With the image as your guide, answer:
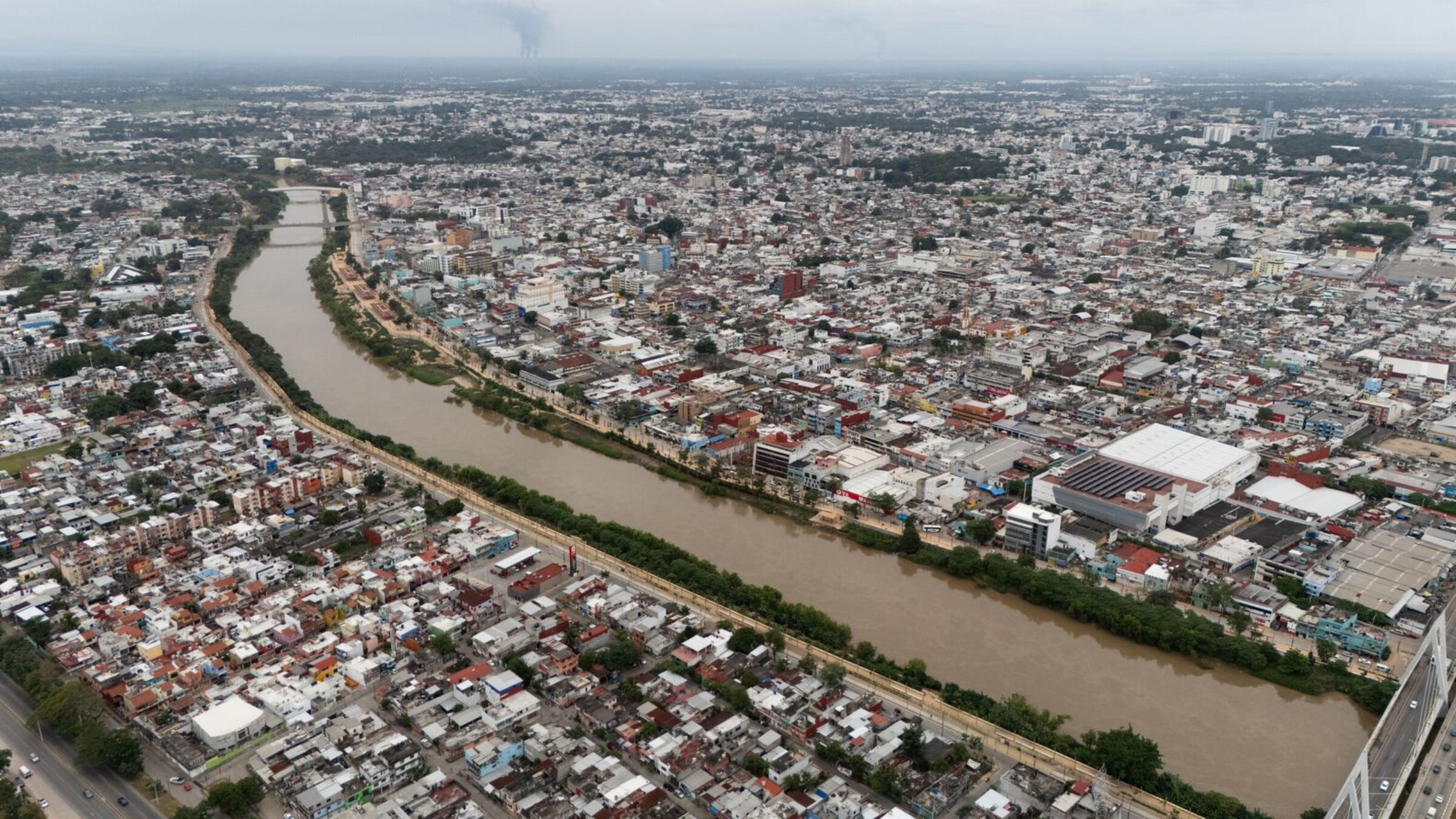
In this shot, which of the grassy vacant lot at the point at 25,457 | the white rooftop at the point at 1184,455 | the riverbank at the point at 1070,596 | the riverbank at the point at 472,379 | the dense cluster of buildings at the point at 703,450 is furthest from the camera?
the riverbank at the point at 472,379

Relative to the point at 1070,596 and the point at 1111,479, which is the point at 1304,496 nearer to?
the point at 1111,479

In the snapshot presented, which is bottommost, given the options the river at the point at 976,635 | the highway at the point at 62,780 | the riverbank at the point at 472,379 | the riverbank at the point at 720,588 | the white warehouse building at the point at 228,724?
the river at the point at 976,635

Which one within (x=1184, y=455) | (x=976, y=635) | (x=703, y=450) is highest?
(x=1184, y=455)

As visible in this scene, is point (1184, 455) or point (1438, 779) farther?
point (1184, 455)

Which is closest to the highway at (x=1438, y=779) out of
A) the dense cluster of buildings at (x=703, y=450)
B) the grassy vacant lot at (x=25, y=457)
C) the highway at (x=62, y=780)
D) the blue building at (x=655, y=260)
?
the dense cluster of buildings at (x=703, y=450)

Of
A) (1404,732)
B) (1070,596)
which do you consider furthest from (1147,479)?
(1404,732)

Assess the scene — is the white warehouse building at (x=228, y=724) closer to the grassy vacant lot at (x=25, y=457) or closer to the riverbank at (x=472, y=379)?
the riverbank at (x=472, y=379)

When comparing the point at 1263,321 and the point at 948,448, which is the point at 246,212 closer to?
the point at 948,448
